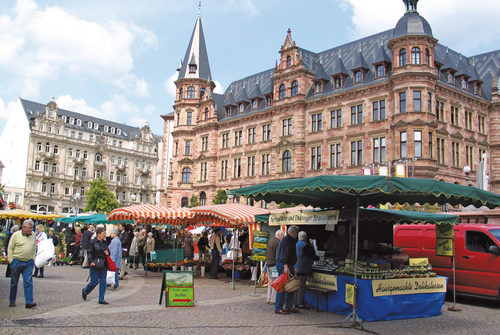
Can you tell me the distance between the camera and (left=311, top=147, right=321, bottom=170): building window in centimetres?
4459

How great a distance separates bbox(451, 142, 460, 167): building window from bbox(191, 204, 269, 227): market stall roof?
25617 millimetres

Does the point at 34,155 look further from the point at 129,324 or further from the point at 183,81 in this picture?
the point at 129,324

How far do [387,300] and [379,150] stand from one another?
99.5 ft

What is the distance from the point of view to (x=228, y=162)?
5522 centimetres

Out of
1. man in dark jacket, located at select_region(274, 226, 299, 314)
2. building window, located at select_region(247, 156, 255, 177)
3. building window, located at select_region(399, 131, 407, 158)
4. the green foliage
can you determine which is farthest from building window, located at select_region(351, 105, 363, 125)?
man in dark jacket, located at select_region(274, 226, 299, 314)

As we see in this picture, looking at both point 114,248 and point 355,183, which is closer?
point 355,183

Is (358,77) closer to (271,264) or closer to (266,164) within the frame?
(266,164)

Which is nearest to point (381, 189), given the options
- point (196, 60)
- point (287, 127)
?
point (287, 127)

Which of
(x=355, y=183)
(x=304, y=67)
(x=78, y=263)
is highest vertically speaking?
(x=304, y=67)

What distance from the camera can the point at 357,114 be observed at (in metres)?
41.9

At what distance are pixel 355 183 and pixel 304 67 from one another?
38.6 metres

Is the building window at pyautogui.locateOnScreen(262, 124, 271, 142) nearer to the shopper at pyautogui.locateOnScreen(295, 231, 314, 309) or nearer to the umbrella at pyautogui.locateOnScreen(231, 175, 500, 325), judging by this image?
the umbrella at pyautogui.locateOnScreen(231, 175, 500, 325)

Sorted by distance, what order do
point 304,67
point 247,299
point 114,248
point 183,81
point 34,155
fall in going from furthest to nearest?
1. point 34,155
2. point 183,81
3. point 304,67
4. point 114,248
5. point 247,299

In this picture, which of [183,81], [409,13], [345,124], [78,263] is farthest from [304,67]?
[78,263]
